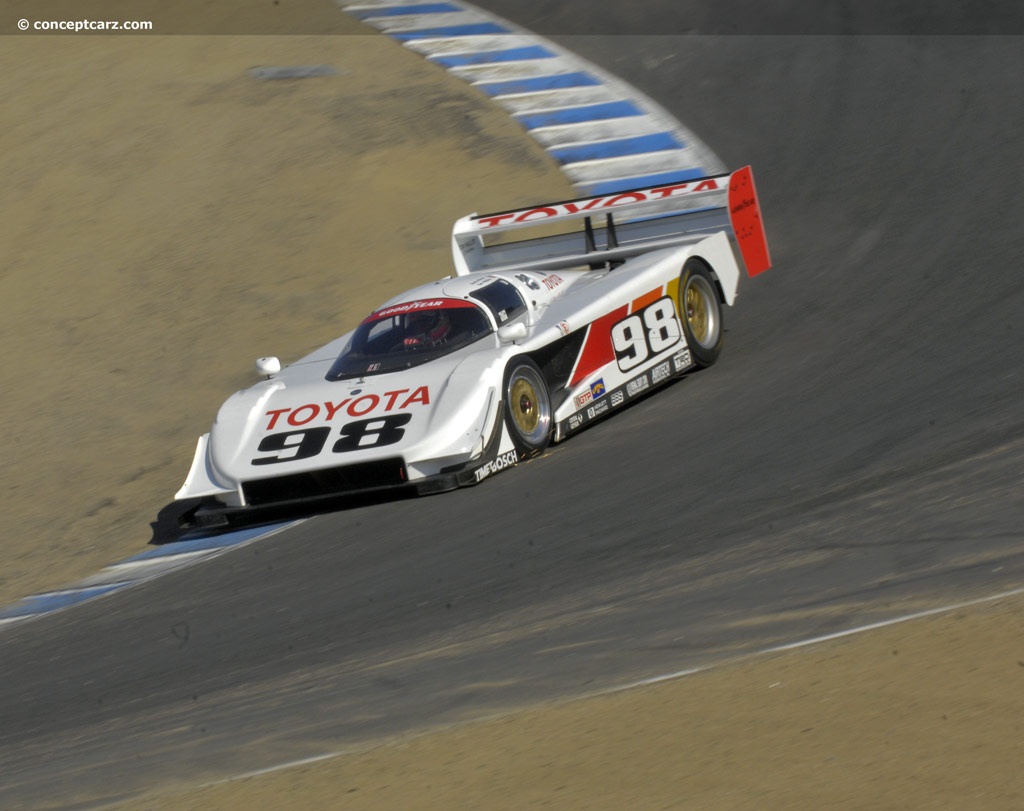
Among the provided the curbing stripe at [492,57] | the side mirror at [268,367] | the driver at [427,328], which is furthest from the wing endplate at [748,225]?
the curbing stripe at [492,57]

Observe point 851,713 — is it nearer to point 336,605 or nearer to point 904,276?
point 336,605

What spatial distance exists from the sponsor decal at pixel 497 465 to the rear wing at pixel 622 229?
269 centimetres

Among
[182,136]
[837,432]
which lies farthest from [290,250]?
[837,432]

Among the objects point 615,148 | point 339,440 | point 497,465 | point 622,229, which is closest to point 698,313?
point 622,229

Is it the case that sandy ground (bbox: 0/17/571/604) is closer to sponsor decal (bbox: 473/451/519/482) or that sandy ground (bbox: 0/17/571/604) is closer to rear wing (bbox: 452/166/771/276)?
rear wing (bbox: 452/166/771/276)

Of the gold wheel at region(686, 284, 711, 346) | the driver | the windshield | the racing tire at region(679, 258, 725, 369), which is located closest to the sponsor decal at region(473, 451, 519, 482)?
the windshield

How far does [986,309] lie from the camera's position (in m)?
9.91

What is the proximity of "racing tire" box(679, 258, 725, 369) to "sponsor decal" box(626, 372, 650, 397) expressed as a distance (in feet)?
2.02

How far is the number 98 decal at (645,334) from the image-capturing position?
377 inches

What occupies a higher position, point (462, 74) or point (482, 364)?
point (462, 74)

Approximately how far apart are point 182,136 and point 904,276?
8.96 metres

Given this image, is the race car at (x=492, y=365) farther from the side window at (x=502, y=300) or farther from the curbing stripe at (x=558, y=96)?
the curbing stripe at (x=558, y=96)

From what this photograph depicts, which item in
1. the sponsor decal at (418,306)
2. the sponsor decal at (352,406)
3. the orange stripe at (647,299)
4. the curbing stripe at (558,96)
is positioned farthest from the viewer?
the curbing stripe at (558,96)

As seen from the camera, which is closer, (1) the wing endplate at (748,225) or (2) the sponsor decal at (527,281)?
(2) the sponsor decal at (527,281)
